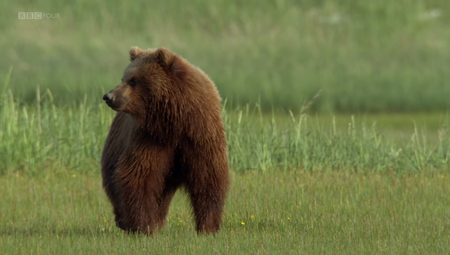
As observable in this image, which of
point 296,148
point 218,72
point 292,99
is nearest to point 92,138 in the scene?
point 296,148

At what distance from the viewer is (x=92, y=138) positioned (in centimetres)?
937

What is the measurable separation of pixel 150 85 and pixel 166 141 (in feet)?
1.36

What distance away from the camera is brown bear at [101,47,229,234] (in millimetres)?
5742

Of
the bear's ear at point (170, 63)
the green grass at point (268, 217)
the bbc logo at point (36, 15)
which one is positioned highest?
the bbc logo at point (36, 15)

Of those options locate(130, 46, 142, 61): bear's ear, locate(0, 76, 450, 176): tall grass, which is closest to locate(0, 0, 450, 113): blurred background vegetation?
locate(0, 76, 450, 176): tall grass

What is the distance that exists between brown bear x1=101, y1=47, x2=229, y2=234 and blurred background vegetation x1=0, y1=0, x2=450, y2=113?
404 inches

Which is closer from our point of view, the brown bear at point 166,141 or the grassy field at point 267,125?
the brown bear at point 166,141

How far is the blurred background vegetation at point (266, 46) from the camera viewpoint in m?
16.9

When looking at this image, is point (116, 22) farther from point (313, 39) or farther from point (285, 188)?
point (285, 188)

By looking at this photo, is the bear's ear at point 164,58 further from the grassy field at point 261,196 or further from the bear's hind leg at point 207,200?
the grassy field at point 261,196

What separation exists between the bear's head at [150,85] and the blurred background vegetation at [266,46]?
410 inches

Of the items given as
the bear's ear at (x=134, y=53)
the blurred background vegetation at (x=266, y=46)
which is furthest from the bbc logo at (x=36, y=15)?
the bear's ear at (x=134, y=53)

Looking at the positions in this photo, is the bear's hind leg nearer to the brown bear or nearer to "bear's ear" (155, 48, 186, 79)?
the brown bear

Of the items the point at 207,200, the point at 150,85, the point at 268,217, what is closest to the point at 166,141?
the point at 150,85
